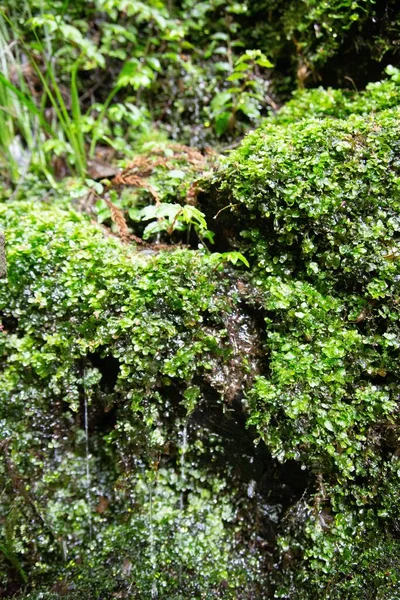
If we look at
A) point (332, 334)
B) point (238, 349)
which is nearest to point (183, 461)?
point (238, 349)

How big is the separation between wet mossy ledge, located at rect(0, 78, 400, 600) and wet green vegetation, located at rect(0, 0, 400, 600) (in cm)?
1

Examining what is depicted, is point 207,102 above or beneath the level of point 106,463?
above

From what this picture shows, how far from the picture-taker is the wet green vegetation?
6.91 feet

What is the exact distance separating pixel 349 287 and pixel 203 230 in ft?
2.98

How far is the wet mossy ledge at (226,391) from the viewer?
210cm

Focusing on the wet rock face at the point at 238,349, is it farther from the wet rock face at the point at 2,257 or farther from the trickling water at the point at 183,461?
the wet rock face at the point at 2,257

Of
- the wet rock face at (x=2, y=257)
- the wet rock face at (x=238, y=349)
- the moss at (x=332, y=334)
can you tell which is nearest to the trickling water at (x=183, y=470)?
the wet rock face at (x=238, y=349)

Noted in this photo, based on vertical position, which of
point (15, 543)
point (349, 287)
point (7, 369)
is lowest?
point (15, 543)

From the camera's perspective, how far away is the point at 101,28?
3889mm

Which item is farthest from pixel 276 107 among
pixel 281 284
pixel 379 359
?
pixel 379 359

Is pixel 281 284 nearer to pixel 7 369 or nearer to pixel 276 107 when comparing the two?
pixel 7 369

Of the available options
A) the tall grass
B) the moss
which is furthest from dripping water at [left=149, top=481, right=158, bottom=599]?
the tall grass

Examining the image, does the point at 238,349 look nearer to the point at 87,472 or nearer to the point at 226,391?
the point at 226,391

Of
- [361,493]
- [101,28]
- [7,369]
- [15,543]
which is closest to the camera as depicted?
[361,493]
